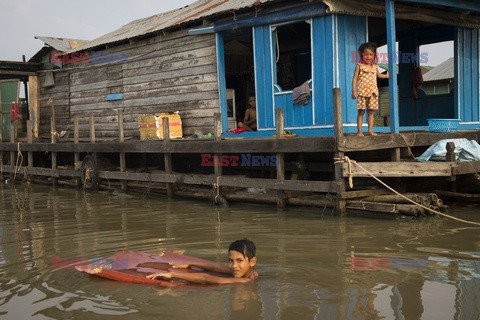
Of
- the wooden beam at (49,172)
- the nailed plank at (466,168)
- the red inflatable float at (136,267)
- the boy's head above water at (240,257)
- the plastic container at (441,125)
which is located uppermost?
the plastic container at (441,125)

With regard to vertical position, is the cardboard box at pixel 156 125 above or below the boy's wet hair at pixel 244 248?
above

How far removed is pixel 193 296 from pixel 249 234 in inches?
125

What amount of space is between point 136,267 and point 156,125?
8.17 m

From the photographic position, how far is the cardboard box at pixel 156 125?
547 inches

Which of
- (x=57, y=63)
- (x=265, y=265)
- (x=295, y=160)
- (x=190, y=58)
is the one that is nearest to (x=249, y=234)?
(x=265, y=265)

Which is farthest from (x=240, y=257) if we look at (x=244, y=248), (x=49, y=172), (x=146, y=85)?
(x=49, y=172)

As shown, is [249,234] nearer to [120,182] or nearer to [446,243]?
[446,243]

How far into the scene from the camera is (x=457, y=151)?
9.61m

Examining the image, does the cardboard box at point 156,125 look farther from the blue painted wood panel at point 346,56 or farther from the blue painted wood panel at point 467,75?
the blue painted wood panel at point 467,75

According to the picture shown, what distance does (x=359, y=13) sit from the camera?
34.7 feet

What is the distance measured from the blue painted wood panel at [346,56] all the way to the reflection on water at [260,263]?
222 cm

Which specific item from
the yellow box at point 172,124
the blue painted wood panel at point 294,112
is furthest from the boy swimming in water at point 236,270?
the yellow box at point 172,124

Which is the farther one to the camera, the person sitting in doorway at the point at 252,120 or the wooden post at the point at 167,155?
the wooden post at the point at 167,155

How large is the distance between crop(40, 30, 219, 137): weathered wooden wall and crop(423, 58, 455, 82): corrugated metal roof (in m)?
15.7
